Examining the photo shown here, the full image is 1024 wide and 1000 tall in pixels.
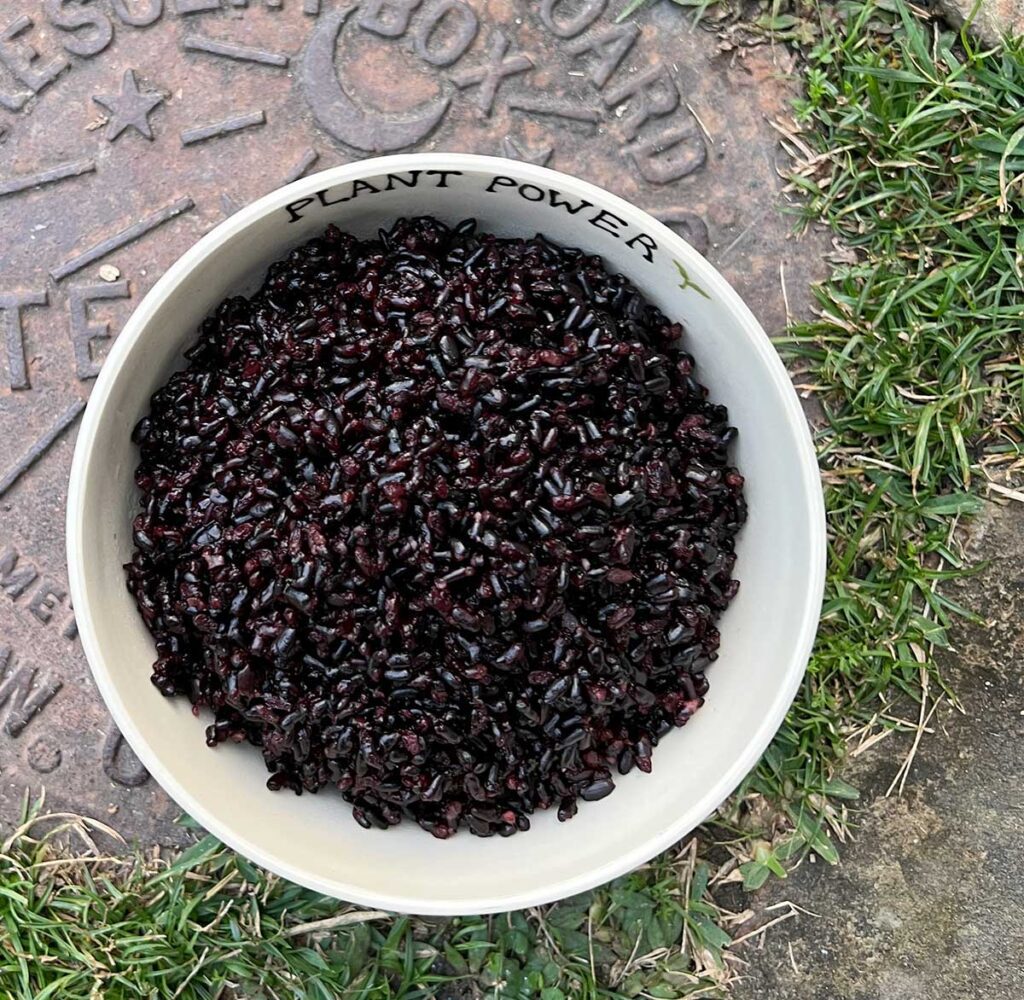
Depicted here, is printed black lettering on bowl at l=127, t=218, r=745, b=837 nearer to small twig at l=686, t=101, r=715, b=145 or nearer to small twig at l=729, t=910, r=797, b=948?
small twig at l=686, t=101, r=715, b=145

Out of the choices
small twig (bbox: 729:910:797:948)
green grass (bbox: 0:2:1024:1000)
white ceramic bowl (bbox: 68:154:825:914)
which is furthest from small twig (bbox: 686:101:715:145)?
small twig (bbox: 729:910:797:948)

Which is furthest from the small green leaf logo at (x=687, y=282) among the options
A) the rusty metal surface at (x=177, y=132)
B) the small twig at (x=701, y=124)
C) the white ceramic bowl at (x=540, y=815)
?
the small twig at (x=701, y=124)

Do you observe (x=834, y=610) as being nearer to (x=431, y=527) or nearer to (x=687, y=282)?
(x=687, y=282)

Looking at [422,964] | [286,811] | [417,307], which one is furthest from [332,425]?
[422,964]

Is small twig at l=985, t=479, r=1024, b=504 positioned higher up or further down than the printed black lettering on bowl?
further down

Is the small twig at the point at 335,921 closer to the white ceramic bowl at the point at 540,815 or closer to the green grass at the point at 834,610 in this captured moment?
the green grass at the point at 834,610
